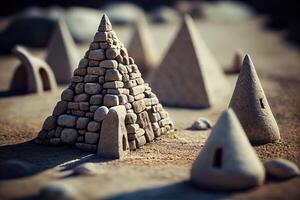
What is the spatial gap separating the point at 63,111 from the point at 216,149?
367 cm

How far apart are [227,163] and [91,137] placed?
303 cm

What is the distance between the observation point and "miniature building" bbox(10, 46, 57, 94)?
14.2 metres

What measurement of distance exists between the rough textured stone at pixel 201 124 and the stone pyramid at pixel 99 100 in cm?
147

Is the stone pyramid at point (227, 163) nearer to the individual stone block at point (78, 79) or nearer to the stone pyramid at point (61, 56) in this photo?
the individual stone block at point (78, 79)

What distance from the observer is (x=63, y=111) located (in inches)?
372

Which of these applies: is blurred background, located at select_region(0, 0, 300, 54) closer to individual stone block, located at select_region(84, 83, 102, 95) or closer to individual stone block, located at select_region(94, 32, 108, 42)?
individual stone block, located at select_region(94, 32, 108, 42)

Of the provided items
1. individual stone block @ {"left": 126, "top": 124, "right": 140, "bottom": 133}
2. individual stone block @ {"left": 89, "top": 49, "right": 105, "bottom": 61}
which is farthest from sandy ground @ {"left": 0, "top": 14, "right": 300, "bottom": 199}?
individual stone block @ {"left": 89, "top": 49, "right": 105, "bottom": 61}

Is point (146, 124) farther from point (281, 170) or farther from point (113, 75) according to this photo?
point (281, 170)

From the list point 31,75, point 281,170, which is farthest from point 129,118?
point 31,75

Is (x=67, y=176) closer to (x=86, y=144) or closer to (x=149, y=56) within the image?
(x=86, y=144)

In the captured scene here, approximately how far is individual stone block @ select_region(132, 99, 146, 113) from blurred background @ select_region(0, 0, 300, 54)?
45.4ft

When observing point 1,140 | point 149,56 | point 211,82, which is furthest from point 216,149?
point 149,56

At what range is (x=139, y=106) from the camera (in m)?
9.44

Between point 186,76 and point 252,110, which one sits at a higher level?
point 186,76
